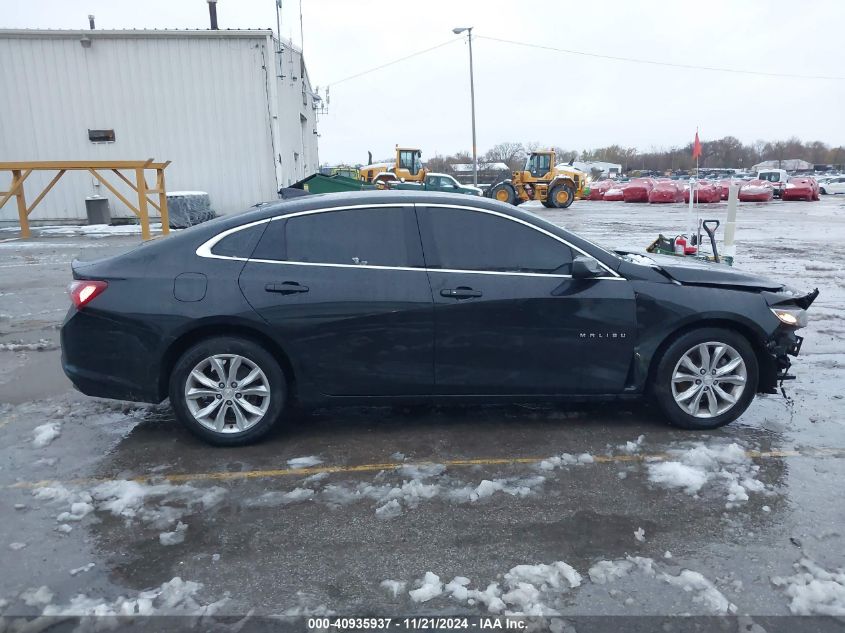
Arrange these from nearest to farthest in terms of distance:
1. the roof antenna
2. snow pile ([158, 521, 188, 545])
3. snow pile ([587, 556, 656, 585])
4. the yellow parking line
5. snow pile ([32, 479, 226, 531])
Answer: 1. snow pile ([587, 556, 656, 585])
2. snow pile ([158, 521, 188, 545])
3. snow pile ([32, 479, 226, 531])
4. the yellow parking line
5. the roof antenna

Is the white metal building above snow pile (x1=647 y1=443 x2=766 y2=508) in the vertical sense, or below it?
above

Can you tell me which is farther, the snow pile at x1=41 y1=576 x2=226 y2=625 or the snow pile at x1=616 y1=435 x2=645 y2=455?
the snow pile at x1=616 y1=435 x2=645 y2=455

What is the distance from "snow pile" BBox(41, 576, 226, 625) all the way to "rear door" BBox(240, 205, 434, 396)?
1.70m

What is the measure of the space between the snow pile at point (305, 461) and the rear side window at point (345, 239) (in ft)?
4.19

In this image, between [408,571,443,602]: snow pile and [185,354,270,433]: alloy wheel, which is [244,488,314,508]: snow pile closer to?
[185,354,270,433]: alloy wheel

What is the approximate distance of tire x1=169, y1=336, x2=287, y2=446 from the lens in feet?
13.8

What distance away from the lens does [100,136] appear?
21.8 m

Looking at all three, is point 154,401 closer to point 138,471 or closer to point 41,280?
→ point 138,471

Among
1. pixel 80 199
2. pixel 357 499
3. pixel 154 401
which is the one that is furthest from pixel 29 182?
pixel 357 499

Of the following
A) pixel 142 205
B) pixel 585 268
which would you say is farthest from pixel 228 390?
pixel 142 205

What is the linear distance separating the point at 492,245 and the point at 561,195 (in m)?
29.1

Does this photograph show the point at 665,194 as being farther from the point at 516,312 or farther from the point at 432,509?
the point at 432,509

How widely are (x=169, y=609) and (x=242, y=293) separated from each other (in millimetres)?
2012

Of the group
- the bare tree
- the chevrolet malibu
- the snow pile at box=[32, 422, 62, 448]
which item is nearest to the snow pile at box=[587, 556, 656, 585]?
the chevrolet malibu
